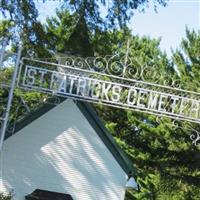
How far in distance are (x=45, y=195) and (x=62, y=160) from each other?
112 centimetres

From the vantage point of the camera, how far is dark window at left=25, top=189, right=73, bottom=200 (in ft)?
48.7

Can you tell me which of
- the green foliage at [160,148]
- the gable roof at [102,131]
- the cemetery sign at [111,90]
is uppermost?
the cemetery sign at [111,90]

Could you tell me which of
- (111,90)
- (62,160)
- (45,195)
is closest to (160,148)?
(62,160)

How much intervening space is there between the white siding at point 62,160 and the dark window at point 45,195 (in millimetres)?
146

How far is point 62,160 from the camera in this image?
50.5 feet

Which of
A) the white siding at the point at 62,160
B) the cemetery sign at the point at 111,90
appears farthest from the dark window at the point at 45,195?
the cemetery sign at the point at 111,90

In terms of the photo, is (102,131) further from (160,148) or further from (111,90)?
(160,148)

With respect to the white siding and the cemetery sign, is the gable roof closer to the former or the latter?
the white siding

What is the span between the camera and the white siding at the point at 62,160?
1518 cm

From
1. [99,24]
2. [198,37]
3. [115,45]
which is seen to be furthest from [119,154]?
[115,45]

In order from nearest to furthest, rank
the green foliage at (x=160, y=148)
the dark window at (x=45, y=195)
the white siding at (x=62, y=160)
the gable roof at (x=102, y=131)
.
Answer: the dark window at (x=45, y=195)
the white siding at (x=62, y=160)
the gable roof at (x=102, y=131)
the green foliage at (x=160, y=148)

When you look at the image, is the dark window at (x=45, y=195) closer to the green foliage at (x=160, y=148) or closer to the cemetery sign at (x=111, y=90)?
the cemetery sign at (x=111, y=90)

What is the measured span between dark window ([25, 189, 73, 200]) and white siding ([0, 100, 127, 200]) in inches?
5.7

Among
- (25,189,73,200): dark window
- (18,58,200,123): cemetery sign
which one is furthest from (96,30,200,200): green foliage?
(18,58,200,123): cemetery sign
